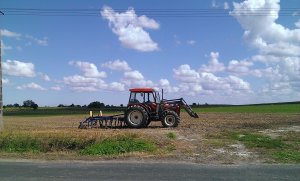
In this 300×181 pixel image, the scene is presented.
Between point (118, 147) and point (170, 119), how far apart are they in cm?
1291

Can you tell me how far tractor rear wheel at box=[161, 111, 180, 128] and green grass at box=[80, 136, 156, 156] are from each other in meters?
11.6

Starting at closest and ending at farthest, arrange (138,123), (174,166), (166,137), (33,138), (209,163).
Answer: (174,166) → (209,163) → (33,138) → (166,137) → (138,123)

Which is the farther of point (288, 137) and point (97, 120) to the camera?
point (97, 120)

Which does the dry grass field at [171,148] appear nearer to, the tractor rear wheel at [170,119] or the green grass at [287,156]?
the green grass at [287,156]

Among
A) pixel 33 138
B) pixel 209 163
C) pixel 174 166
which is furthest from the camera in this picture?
pixel 33 138

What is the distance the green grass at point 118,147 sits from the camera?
19266 mm

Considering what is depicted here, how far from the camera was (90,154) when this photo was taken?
19.0 meters

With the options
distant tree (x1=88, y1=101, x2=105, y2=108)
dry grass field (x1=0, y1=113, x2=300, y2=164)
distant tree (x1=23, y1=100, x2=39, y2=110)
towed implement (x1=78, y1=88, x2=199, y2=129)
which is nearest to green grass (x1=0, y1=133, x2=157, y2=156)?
dry grass field (x1=0, y1=113, x2=300, y2=164)

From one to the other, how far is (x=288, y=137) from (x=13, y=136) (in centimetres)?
1347

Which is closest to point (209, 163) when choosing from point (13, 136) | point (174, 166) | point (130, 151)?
point (174, 166)

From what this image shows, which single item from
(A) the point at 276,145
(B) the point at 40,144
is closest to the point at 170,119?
(A) the point at 276,145

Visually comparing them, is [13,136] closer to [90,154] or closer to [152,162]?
[90,154]

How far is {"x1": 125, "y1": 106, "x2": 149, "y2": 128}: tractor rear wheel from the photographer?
31.9 m

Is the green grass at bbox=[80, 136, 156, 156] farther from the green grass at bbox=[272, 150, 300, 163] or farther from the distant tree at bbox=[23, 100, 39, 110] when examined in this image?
the distant tree at bbox=[23, 100, 39, 110]
